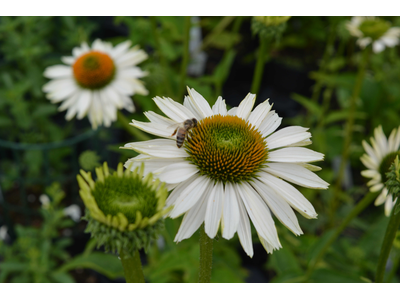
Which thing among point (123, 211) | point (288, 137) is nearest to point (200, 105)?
point (288, 137)

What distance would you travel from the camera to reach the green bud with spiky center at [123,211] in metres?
0.34

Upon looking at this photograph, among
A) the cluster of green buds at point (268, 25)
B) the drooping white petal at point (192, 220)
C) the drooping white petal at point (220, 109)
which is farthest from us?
the cluster of green buds at point (268, 25)

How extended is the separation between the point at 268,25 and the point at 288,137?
0.48 meters

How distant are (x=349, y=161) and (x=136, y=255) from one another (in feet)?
5.60

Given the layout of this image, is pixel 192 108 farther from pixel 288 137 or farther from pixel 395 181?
pixel 395 181

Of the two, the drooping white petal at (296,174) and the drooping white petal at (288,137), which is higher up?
the drooping white petal at (288,137)

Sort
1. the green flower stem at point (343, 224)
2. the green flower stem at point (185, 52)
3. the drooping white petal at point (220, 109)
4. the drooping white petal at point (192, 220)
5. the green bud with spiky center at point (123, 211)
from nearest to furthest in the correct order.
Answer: the green bud with spiky center at point (123, 211) → the drooping white petal at point (192, 220) → the drooping white petal at point (220, 109) → the green flower stem at point (343, 224) → the green flower stem at point (185, 52)

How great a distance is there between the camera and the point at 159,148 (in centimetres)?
50

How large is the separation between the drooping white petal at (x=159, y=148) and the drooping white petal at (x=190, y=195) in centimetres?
4

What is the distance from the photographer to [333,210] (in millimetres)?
1425

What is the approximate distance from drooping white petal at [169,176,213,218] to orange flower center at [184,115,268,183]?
1cm

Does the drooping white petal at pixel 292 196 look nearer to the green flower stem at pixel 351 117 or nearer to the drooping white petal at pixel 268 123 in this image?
the drooping white petal at pixel 268 123

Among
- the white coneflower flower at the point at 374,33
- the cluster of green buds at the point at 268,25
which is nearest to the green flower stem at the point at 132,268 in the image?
the cluster of green buds at the point at 268,25

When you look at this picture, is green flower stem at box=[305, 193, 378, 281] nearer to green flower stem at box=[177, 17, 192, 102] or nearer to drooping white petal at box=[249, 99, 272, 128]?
drooping white petal at box=[249, 99, 272, 128]
